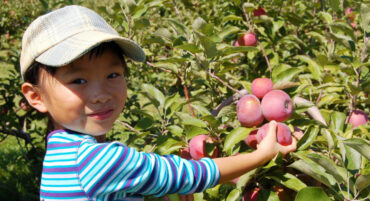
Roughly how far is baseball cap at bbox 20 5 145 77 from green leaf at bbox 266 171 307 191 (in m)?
0.53

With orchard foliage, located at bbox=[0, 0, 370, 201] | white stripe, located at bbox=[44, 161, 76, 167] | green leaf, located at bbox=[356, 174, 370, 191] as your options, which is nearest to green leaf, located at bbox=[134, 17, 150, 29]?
orchard foliage, located at bbox=[0, 0, 370, 201]

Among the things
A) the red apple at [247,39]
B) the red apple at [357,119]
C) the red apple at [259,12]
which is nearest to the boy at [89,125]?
the red apple at [357,119]

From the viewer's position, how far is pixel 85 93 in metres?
1.01

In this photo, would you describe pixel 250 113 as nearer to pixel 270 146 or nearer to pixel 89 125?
pixel 270 146

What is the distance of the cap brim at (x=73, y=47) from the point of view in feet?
3.22

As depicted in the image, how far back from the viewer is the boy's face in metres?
1.01

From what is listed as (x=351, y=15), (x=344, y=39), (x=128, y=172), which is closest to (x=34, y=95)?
(x=128, y=172)

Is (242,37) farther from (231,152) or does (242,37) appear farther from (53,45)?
(53,45)

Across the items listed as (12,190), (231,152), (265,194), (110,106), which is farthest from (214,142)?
(12,190)

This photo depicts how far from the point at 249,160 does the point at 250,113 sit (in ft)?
0.55

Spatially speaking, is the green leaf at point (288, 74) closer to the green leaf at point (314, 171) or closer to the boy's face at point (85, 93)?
the green leaf at point (314, 171)

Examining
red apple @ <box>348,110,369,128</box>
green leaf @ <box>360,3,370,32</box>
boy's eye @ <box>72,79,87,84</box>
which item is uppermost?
green leaf @ <box>360,3,370,32</box>

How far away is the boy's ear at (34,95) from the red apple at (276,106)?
61 cm

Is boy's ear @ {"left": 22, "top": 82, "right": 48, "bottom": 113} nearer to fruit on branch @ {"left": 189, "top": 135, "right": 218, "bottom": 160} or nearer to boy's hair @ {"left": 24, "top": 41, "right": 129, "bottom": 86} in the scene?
boy's hair @ {"left": 24, "top": 41, "right": 129, "bottom": 86}
